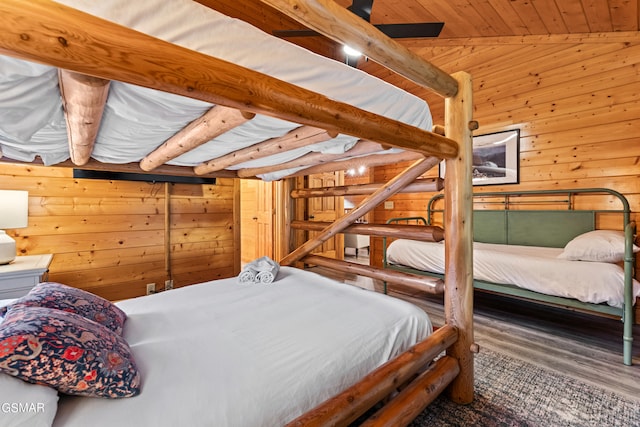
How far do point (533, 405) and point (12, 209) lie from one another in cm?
354

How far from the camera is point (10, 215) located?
76.1 inches

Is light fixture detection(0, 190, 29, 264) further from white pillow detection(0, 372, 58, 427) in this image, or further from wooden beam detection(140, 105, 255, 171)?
white pillow detection(0, 372, 58, 427)

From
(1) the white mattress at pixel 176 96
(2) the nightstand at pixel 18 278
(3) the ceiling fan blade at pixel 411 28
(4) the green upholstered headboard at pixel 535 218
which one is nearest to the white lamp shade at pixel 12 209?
(2) the nightstand at pixel 18 278

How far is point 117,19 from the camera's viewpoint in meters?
0.67

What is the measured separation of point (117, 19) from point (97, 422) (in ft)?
3.29

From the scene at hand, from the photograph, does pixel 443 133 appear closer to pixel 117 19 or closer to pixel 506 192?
pixel 117 19

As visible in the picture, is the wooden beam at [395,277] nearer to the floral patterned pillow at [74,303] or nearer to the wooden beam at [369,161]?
the wooden beam at [369,161]

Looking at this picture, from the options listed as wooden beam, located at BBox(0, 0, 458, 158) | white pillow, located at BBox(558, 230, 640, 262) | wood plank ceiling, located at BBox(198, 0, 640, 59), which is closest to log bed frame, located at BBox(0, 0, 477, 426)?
wooden beam, located at BBox(0, 0, 458, 158)

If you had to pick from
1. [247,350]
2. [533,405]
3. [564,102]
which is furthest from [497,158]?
[247,350]

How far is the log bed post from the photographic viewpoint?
1.56 m

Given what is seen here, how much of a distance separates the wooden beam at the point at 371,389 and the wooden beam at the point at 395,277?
0.96 feet

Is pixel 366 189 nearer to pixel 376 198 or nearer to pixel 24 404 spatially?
pixel 376 198

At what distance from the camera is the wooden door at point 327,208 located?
488 cm

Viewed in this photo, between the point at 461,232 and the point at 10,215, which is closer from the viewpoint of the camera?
the point at 461,232
